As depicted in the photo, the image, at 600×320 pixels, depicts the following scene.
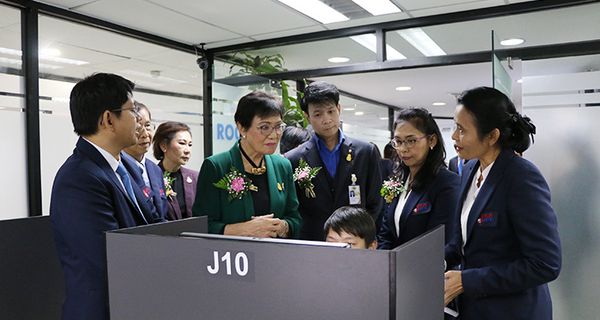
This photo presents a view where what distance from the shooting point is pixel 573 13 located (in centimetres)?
339

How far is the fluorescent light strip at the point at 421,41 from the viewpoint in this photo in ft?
12.6

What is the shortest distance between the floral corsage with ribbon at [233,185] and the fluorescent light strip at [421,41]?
2608 millimetres

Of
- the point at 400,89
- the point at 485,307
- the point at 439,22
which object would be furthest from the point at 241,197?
the point at 400,89

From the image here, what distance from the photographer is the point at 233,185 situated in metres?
1.79

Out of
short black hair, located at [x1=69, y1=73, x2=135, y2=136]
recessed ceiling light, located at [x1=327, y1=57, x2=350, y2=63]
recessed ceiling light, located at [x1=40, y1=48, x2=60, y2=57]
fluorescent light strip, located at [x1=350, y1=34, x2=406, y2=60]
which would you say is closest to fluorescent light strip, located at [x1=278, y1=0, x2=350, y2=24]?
fluorescent light strip, located at [x1=350, y1=34, x2=406, y2=60]

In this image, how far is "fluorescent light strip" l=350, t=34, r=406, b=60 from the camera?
4.04 m

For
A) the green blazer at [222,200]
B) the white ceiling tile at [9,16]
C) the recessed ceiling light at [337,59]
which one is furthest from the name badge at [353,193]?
the white ceiling tile at [9,16]

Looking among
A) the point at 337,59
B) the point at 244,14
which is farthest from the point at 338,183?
the point at 337,59

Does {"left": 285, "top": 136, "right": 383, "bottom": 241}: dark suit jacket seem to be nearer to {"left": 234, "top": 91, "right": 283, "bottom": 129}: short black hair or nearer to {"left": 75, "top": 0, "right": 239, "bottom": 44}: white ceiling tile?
{"left": 234, "top": 91, "right": 283, "bottom": 129}: short black hair

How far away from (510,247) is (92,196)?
1180 mm

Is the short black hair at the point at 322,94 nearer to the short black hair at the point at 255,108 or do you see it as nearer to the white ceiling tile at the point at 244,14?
the short black hair at the point at 255,108

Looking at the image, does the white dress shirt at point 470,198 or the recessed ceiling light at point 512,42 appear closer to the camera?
the white dress shirt at point 470,198

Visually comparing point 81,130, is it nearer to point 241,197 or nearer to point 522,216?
point 241,197

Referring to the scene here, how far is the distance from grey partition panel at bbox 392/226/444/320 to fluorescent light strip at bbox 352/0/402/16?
9.62 ft
